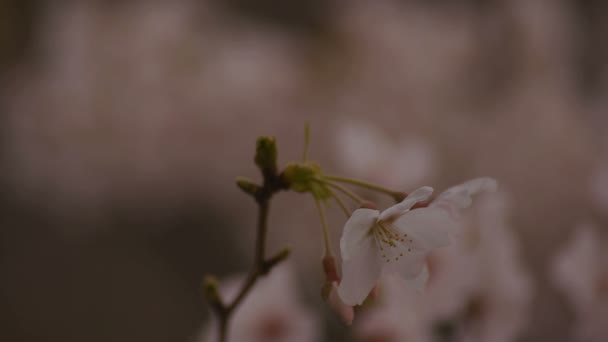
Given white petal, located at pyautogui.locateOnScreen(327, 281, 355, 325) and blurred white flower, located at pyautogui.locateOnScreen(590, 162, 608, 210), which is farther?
blurred white flower, located at pyautogui.locateOnScreen(590, 162, 608, 210)

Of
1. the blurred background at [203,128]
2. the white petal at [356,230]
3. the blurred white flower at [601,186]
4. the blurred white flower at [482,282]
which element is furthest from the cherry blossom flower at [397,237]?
the blurred background at [203,128]

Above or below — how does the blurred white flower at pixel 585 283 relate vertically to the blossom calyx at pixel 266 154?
below

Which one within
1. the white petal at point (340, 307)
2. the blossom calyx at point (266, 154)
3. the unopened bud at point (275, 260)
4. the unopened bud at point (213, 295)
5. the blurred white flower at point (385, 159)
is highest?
the blossom calyx at point (266, 154)

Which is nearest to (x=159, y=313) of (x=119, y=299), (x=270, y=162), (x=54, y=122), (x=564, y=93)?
(x=119, y=299)

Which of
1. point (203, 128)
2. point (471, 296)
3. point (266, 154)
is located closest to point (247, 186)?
point (266, 154)

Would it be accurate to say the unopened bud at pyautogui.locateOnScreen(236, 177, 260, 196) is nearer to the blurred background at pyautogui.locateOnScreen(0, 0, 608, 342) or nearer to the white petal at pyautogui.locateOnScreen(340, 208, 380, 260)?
the white petal at pyautogui.locateOnScreen(340, 208, 380, 260)

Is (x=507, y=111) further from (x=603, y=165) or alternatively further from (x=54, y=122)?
(x=54, y=122)

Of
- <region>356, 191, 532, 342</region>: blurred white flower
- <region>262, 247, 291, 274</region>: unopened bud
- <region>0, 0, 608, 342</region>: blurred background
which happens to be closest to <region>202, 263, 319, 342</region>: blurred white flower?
<region>356, 191, 532, 342</region>: blurred white flower

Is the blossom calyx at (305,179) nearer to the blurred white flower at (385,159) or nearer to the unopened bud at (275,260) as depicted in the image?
the unopened bud at (275,260)
